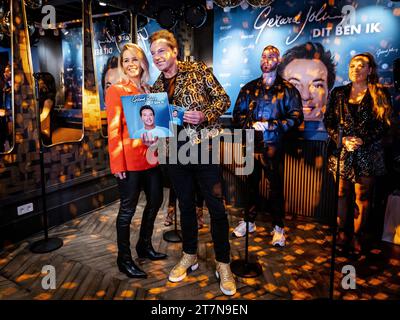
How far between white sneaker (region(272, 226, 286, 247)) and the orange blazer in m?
1.53

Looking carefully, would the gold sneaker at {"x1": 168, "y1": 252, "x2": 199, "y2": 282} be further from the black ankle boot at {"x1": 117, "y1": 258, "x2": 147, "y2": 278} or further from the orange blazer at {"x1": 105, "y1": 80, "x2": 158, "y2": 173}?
the orange blazer at {"x1": 105, "y1": 80, "x2": 158, "y2": 173}

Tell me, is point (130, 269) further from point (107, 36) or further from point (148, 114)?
point (107, 36)

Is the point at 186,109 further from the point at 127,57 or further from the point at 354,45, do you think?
the point at 354,45

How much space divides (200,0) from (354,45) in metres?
2.17

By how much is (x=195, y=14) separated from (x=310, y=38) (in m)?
1.51

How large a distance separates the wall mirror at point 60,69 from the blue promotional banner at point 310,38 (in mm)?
1895

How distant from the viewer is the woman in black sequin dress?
2.71m

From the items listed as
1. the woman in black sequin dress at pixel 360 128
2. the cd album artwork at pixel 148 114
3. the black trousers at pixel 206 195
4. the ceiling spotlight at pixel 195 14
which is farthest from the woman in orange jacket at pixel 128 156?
the ceiling spotlight at pixel 195 14

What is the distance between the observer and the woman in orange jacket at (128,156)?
222cm

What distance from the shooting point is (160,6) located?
4.56 metres

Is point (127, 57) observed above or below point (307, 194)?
above

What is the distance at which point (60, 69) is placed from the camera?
5879mm
